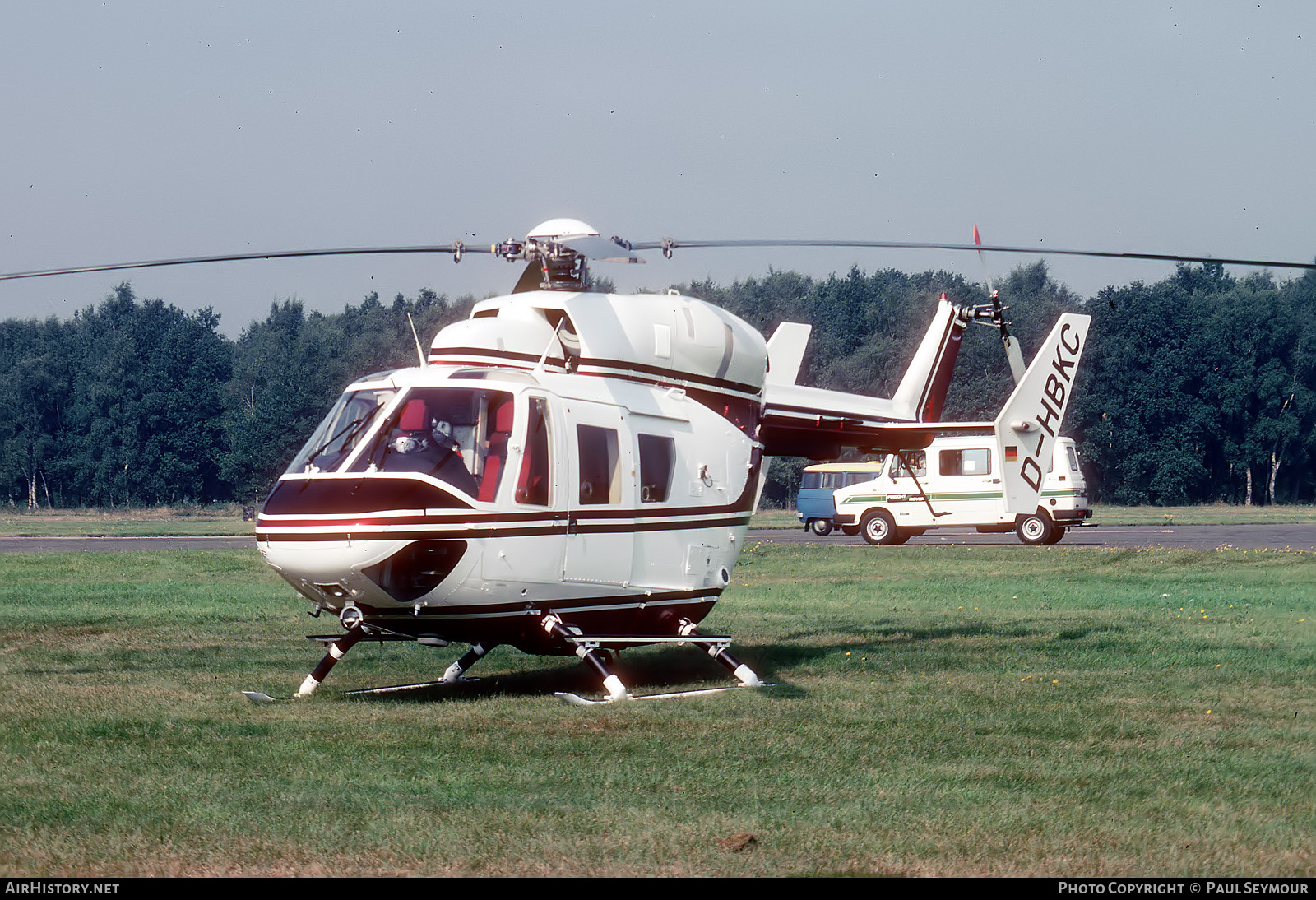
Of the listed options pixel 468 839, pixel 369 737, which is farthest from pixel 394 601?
pixel 468 839

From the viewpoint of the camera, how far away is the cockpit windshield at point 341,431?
9.91 meters

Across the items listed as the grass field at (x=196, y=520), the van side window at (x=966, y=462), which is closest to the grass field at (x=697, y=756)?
the van side window at (x=966, y=462)

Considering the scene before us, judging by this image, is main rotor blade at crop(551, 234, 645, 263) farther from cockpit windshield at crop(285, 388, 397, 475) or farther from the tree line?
the tree line

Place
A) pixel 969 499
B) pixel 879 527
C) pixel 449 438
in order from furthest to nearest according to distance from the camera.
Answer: pixel 879 527
pixel 969 499
pixel 449 438

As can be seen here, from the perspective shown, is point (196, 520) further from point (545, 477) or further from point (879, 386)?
point (545, 477)

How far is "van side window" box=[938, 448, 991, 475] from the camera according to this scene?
111ft

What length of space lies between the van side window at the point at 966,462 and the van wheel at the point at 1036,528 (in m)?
1.57

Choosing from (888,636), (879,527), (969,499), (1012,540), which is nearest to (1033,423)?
(888,636)

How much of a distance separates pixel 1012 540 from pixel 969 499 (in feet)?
15.0

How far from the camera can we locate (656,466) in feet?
37.3

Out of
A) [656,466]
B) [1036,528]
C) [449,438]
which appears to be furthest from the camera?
[1036,528]

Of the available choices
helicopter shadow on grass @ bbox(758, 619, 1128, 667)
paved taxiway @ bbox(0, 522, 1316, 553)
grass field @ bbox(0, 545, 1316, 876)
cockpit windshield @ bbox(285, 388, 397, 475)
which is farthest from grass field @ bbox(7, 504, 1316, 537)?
cockpit windshield @ bbox(285, 388, 397, 475)

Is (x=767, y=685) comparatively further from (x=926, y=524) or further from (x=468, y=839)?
(x=926, y=524)

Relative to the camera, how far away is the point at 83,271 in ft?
31.2
